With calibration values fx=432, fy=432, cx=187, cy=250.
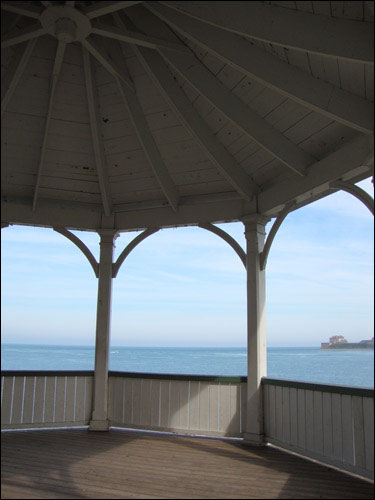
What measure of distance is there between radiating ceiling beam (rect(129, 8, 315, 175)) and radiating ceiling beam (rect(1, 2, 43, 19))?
1.15 metres

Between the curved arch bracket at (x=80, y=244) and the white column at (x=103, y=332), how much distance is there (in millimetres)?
88

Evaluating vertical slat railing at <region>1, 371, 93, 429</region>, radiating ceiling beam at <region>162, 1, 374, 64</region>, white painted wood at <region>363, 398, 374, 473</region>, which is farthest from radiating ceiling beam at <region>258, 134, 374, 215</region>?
vertical slat railing at <region>1, 371, 93, 429</region>

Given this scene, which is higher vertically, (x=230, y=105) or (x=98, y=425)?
(x=230, y=105)

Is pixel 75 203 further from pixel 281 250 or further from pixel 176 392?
pixel 281 250

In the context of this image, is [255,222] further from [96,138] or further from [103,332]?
[103,332]

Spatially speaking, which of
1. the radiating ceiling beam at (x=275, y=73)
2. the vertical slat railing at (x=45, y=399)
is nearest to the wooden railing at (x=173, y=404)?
the vertical slat railing at (x=45, y=399)

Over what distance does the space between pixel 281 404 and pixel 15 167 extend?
4897mm

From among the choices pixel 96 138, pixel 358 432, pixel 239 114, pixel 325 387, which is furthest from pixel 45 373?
pixel 239 114

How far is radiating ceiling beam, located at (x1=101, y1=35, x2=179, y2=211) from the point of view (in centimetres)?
482

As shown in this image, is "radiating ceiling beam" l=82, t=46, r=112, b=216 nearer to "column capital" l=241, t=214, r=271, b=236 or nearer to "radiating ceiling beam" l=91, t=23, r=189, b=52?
"radiating ceiling beam" l=91, t=23, r=189, b=52

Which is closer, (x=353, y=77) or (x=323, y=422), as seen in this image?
(x=353, y=77)

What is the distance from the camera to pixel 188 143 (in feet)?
19.3

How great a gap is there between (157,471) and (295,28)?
4468mm

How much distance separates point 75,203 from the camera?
6945mm
